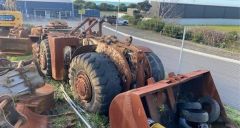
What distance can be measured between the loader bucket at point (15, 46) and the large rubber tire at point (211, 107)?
686cm

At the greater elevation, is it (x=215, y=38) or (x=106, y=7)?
(x=106, y=7)

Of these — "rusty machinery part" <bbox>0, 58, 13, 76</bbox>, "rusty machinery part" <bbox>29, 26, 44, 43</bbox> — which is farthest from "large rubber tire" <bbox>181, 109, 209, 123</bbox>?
"rusty machinery part" <bbox>29, 26, 44, 43</bbox>

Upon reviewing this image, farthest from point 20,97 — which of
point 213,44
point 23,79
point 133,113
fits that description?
point 213,44

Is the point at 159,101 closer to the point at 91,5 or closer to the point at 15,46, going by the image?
the point at 15,46

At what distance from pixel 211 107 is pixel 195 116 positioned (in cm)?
51

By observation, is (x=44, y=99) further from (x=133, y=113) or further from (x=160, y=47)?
(x=160, y=47)

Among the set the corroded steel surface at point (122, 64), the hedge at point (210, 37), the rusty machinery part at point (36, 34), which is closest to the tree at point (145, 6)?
the hedge at point (210, 37)

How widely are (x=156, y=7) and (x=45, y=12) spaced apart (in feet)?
70.3

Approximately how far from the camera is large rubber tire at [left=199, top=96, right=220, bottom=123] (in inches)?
177

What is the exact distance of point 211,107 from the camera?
4.52 metres

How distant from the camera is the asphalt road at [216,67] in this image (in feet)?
24.7

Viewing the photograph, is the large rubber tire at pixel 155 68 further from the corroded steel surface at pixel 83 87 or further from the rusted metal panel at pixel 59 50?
the rusted metal panel at pixel 59 50

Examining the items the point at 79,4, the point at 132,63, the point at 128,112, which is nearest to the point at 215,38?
the point at 132,63

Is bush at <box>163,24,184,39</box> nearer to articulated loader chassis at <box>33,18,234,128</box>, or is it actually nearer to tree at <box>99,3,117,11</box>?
articulated loader chassis at <box>33,18,234,128</box>
